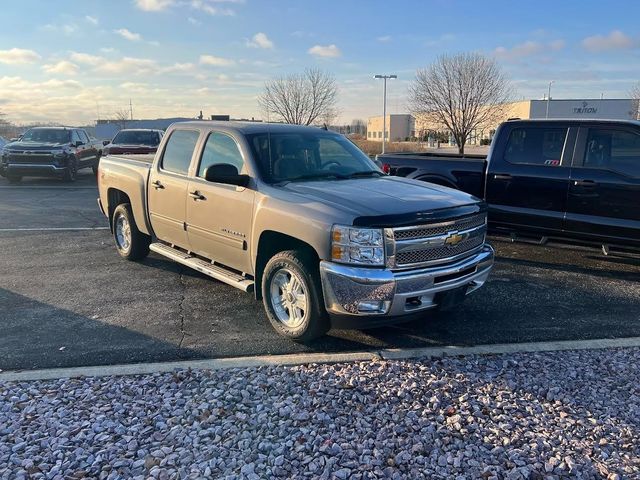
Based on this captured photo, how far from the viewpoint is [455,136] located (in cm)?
3241

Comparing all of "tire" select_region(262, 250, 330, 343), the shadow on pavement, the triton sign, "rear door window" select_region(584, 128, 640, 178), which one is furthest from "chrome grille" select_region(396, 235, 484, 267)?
the triton sign

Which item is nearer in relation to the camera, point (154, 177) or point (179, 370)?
point (179, 370)

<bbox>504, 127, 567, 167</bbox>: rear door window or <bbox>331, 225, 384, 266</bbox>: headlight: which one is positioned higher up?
<bbox>504, 127, 567, 167</bbox>: rear door window

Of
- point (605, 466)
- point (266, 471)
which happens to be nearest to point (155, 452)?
point (266, 471)

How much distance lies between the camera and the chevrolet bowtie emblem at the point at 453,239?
4.24 m

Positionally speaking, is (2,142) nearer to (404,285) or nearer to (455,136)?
(404,285)

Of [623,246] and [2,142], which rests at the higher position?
[2,142]

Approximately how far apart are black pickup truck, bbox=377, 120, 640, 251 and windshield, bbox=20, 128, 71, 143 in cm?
1529

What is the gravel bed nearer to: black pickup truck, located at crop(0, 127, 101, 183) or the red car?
the red car

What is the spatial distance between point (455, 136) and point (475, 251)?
2941cm

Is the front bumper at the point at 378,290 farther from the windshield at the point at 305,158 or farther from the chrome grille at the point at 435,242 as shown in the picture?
the windshield at the point at 305,158

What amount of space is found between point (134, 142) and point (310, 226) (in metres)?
14.7

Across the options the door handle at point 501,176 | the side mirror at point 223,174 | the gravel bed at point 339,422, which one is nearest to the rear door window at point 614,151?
the door handle at point 501,176

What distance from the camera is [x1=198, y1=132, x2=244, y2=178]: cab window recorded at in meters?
5.08
